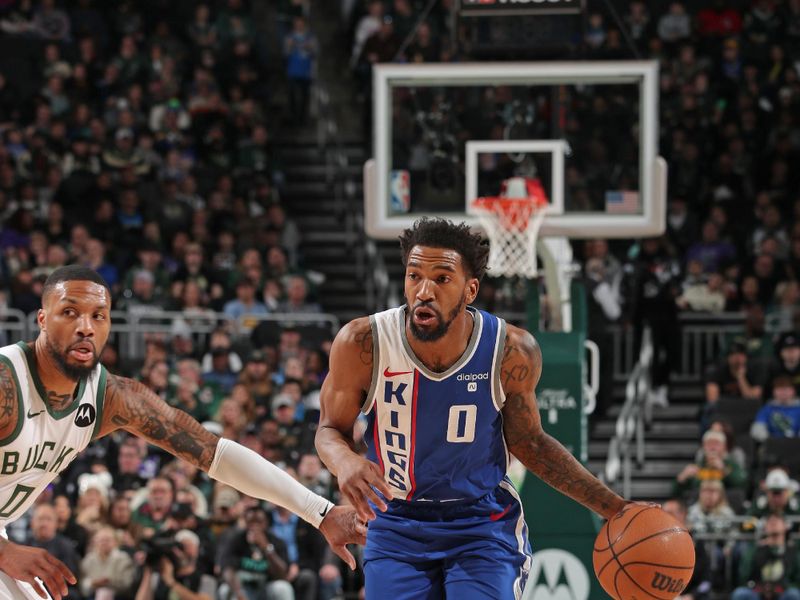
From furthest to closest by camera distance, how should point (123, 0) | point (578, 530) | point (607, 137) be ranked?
point (123, 0) → point (607, 137) → point (578, 530)

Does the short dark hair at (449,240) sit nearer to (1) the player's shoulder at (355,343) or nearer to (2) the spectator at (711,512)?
(1) the player's shoulder at (355,343)

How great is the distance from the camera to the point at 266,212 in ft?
53.3

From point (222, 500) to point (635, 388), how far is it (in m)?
4.92

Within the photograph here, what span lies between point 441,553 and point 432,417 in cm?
52

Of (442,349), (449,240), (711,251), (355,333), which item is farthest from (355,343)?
(711,251)

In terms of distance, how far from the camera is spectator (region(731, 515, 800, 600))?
423 inches

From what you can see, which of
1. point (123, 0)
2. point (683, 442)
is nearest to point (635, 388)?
point (683, 442)

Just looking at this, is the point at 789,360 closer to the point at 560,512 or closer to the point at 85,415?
the point at 560,512

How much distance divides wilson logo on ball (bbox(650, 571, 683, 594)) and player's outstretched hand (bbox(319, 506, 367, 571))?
1.14 meters

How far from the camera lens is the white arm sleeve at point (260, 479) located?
18.8 feet

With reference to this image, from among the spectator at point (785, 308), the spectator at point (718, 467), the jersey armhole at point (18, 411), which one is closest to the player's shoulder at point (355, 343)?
the jersey armhole at point (18, 411)

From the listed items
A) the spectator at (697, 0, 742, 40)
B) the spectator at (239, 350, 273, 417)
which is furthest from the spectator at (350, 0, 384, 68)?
the spectator at (239, 350, 273, 417)

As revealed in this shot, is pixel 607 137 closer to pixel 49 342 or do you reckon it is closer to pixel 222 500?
pixel 222 500

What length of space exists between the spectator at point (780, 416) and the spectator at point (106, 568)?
18.6ft
